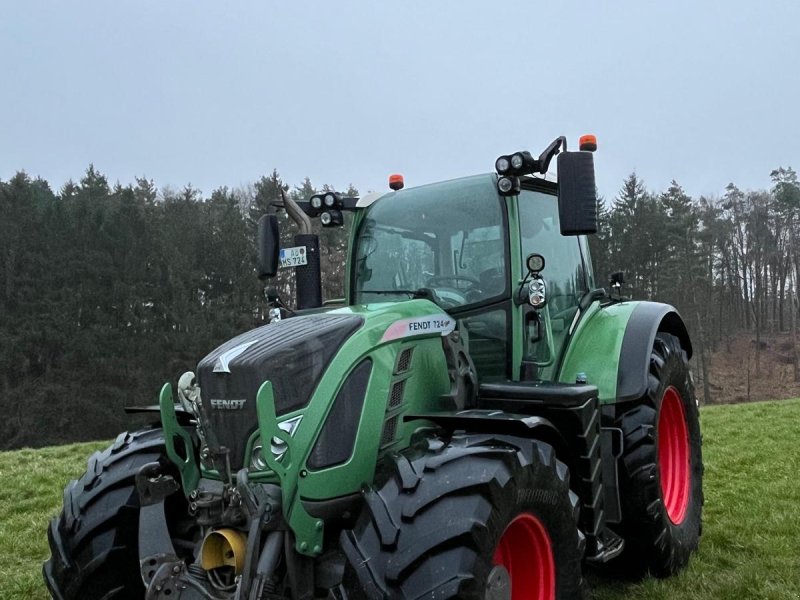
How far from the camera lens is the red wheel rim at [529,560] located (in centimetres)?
285

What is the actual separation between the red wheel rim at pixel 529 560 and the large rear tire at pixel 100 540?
1.47 meters

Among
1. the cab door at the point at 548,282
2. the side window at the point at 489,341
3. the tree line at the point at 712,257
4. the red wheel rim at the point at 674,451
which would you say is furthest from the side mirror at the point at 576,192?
the tree line at the point at 712,257

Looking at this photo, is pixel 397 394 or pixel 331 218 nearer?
pixel 397 394

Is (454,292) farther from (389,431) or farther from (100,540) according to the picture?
(100,540)

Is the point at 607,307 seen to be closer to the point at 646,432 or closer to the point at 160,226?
the point at 646,432

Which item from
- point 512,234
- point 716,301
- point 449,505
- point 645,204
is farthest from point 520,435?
point 716,301

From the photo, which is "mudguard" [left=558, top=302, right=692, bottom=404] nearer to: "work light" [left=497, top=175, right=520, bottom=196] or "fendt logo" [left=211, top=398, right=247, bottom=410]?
"work light" [left=497, top=175, right=520, bottom=196]

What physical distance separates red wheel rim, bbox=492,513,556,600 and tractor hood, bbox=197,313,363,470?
0.99m

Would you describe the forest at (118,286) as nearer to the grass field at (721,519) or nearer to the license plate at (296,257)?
the grass field at (721,519)

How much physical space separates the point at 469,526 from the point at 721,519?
3.97m

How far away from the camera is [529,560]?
114 inches

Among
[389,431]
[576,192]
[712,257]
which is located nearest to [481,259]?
[576,192]

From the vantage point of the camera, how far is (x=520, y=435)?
2994 mm

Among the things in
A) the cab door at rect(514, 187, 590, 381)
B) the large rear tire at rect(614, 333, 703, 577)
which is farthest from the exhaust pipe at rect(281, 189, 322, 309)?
the large rear tire at rect(614, 333, 703, 577)
